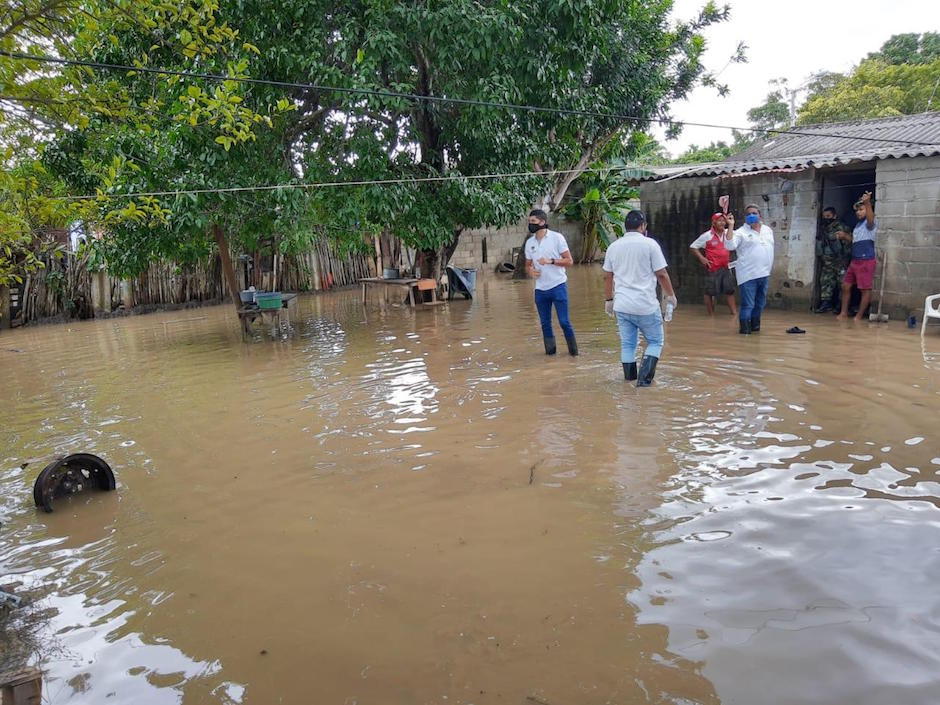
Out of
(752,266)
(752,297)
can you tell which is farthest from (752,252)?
(752,297)

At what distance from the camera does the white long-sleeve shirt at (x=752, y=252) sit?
9320 millimetres

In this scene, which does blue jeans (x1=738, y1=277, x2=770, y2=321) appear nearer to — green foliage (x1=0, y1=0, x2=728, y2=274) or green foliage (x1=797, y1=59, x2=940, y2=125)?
green foliage (x1=0, y1=0, x2=728, y2=274)

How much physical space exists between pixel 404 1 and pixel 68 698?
10350 mm

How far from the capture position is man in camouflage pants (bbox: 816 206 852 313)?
34.8ft

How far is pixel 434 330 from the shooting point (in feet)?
38.0

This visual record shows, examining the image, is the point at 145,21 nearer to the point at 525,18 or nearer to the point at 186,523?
the point at 186,523

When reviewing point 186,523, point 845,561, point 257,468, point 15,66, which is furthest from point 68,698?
point 15,66

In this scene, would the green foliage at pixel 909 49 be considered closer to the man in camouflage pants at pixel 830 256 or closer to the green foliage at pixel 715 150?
the green foliage at pixel 715 150

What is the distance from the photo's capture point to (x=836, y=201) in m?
11.1

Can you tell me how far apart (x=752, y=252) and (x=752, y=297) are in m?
0.59

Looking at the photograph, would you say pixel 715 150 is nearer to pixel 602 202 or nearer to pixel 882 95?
pixel 882 95

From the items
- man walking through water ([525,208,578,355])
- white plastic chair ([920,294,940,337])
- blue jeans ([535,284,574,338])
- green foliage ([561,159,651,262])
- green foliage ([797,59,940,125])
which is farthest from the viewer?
green foliage ([797,59,940,125])

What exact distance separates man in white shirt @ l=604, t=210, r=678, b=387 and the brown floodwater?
430mm

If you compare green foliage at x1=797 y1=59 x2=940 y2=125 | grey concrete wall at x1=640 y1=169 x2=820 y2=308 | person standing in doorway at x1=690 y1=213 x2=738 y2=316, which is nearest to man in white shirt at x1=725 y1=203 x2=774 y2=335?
person standing in doorway at x1=690 y1=213 x2=738 y2=316
